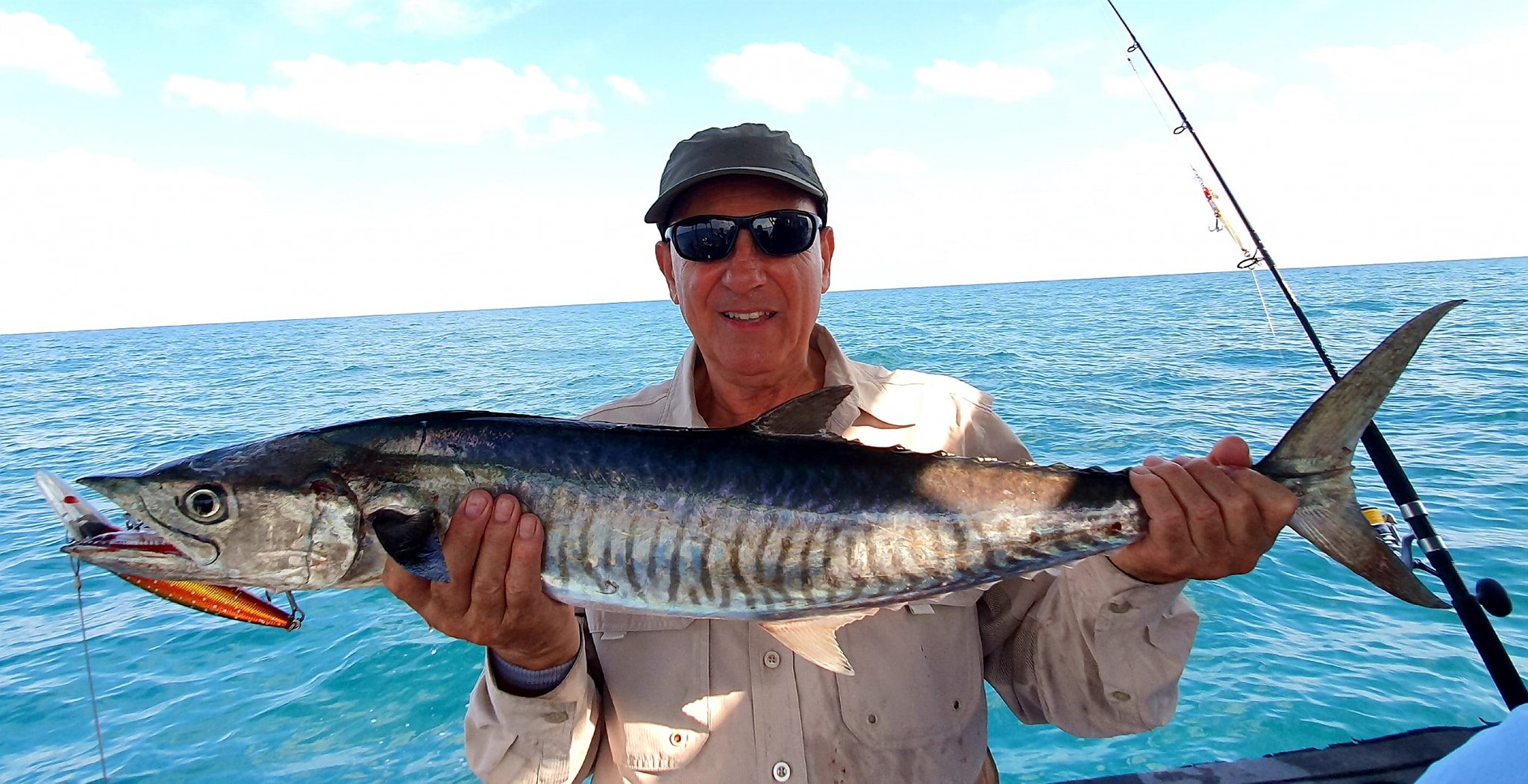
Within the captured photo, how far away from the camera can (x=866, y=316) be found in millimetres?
55594

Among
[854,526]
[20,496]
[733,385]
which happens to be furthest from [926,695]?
[20,496]

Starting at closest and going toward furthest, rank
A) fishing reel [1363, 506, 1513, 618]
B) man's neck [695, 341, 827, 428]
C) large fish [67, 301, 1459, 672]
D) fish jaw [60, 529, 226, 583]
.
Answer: fish jaw [60, 529, 226, 583]
large fish [67, 301, 1459, 672]
man's neck [695, 341, 827, 428]
fishing reel [1363, 506, 1513, 618]

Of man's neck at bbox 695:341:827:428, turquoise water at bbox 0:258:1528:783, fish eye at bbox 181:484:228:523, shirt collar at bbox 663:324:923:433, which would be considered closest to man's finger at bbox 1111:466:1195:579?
shirt collar at bbox 663:324:923:433

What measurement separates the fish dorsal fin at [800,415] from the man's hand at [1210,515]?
0.90 metres

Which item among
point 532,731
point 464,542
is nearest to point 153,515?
point 464,542

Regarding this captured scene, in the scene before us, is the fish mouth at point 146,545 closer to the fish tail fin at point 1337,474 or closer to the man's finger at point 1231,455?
the man's finger at point 1231,455

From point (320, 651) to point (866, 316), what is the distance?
50.3 meters

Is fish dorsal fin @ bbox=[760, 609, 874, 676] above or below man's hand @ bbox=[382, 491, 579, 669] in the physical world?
below

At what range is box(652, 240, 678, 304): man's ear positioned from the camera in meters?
2.99

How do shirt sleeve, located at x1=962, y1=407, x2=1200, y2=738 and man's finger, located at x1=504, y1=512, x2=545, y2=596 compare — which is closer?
man's finger, located at x1=504, y1=512, x2=545, y2=596

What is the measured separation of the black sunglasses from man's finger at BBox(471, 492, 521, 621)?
112cm

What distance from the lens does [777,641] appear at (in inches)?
90.9

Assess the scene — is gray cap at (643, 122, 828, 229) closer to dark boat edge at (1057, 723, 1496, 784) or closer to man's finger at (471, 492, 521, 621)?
man's finger at (471, 492, 521, 621)

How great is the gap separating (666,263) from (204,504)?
5.85ft
